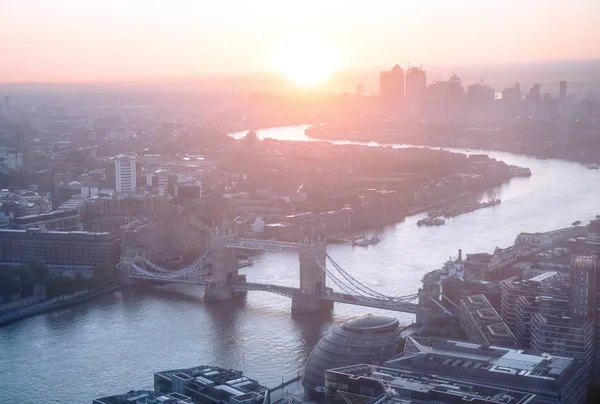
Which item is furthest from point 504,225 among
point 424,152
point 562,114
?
point 424,152

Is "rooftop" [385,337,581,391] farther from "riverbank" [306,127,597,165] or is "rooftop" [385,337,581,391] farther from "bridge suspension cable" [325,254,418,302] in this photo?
"riverbank" [306,127,597,165]

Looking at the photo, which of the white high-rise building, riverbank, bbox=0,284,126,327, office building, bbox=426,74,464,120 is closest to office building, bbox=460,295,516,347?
riverbank, bbox=0,284,126,327

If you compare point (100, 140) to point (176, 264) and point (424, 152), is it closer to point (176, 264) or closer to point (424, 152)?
point (424, 152)

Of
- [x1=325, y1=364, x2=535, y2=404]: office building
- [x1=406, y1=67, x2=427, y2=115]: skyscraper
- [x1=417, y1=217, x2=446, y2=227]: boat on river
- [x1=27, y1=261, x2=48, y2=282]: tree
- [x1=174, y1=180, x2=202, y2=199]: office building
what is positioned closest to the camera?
[x1=325, y1=364, x2=535, y2=404]: office building

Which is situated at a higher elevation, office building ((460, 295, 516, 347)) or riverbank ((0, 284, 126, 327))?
office building ((460, 295, 516, 347))

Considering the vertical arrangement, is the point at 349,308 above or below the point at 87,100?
below
